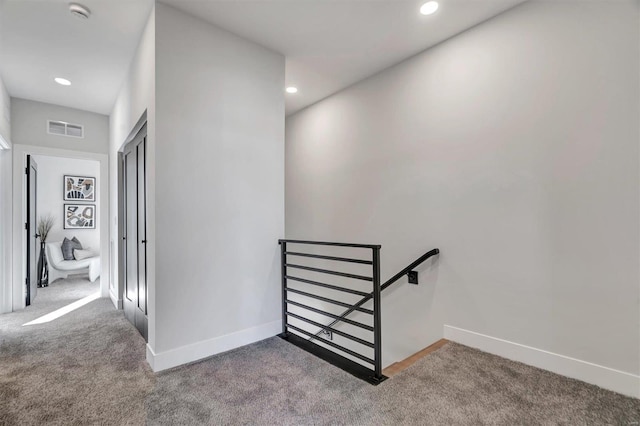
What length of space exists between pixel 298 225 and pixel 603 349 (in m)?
3.37

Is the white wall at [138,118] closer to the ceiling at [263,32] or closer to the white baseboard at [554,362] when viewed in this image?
the ceiling at [263,32]

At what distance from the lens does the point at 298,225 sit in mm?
4406

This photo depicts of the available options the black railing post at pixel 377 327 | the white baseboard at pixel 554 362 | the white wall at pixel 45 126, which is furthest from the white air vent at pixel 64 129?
the white baseboard at pixel 554 362

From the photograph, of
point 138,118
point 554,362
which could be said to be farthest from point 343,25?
point 554,362

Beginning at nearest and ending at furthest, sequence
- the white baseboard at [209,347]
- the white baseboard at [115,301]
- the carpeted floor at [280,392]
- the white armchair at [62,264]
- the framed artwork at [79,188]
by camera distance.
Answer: the carpeted floor at [280,392] < the white baseboard at [209,347] < the white baseboard at [115,301] < the white armchair at [62,264] < the framed artwork at [79,188]

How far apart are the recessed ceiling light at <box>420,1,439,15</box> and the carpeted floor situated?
2.67m

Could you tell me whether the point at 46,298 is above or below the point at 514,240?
below

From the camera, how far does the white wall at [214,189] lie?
2.22 meters

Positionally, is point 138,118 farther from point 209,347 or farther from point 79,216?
point 79,216

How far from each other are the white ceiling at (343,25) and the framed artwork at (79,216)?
589cm

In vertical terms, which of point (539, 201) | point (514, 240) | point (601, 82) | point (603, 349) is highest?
point (601, 82)

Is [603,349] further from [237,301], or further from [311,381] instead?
[237,301]

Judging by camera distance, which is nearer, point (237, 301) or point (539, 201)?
point (539, 201)

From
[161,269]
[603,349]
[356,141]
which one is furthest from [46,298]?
[603,349]
